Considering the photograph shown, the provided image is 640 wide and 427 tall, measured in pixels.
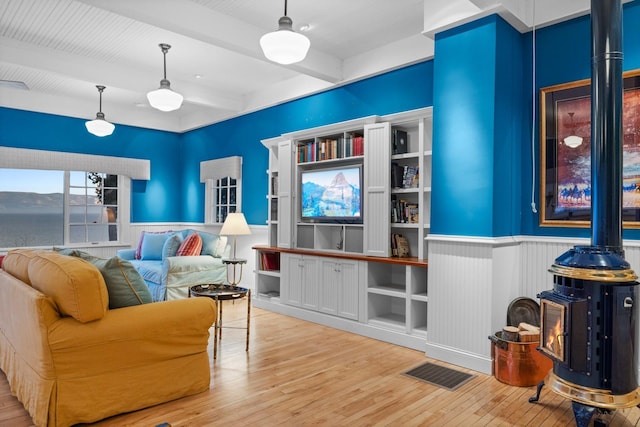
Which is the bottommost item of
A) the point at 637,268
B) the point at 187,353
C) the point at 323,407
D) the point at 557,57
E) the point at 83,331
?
the point at 323,407

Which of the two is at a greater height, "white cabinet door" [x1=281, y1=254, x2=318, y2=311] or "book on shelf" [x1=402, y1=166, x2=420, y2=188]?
"book on shelf" [x1=402, y1=166, x2=420, y2=188]

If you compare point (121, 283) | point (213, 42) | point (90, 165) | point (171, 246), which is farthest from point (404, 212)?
point (90, 165)

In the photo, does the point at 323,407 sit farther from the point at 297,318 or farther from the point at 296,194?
the point at 296,194

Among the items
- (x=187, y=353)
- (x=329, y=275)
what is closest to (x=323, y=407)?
(x=187, y=353)

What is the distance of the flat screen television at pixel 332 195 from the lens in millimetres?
4562

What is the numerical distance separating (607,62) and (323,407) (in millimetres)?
2633

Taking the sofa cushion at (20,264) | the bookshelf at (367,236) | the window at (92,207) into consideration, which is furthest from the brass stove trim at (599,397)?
the window at (92,207)

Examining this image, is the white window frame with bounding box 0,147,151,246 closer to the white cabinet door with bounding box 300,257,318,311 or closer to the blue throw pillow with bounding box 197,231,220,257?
the blue throw pillow with bounding box 197,231,220,257

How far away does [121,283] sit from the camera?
2.63m

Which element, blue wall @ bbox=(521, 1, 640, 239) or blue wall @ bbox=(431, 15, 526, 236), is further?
blue wall @ bbox=(431, 15, 526, 236)

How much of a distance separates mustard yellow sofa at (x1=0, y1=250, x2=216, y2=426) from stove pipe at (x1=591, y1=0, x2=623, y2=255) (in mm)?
2456

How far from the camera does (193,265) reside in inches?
217

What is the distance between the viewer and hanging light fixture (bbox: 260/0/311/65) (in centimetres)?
301

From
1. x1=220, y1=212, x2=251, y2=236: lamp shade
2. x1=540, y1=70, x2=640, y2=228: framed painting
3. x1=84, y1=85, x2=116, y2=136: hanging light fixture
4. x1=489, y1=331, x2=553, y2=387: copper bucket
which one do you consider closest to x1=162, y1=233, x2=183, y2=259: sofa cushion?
x1=220, y1=212, x2=251, y2=236: lamp shade
